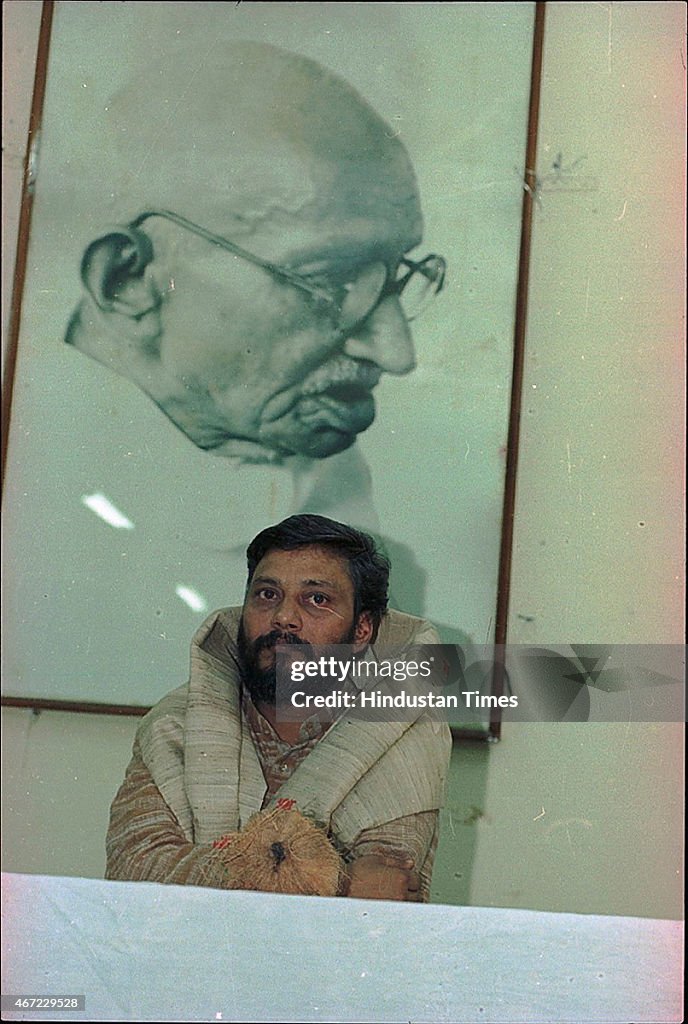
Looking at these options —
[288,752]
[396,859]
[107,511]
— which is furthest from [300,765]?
[107,511]

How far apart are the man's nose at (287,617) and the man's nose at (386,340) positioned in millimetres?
251

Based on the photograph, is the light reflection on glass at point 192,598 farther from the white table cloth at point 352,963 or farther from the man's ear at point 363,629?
the white table cloth at point 352,963

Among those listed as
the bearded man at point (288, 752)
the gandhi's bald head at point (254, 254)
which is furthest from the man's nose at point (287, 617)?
the gandhi's bald head at point (254, 254)

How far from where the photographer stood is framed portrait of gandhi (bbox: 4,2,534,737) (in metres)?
1.20

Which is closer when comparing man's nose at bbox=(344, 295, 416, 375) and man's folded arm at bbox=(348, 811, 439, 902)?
man's folded arm at bbox=(348, 811, 439, 902)

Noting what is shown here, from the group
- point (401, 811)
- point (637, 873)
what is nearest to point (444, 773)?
point (401, 811)

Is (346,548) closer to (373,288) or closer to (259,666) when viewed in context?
(259,666)

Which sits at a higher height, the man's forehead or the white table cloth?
the man's forehead

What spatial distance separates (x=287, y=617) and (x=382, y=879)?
0.24m

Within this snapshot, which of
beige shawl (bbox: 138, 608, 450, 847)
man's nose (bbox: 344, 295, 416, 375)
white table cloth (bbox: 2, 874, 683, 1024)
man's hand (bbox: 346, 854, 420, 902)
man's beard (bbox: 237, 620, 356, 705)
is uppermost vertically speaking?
man's nose (bbox: 344, 295, 416, 375)

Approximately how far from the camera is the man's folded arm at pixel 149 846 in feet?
3.63

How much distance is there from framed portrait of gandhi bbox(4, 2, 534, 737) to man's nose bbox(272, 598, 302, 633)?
0.06 m

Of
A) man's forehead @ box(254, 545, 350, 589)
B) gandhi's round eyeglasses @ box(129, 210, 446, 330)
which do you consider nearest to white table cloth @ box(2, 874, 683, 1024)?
man's forehead @ box(254, 545, 350, 589)

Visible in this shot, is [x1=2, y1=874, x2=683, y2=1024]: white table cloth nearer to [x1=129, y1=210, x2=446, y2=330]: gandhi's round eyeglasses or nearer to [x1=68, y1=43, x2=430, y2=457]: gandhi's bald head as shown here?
[x1=68, y1=43, x2=430, y2=457]: gandhi's bald head
